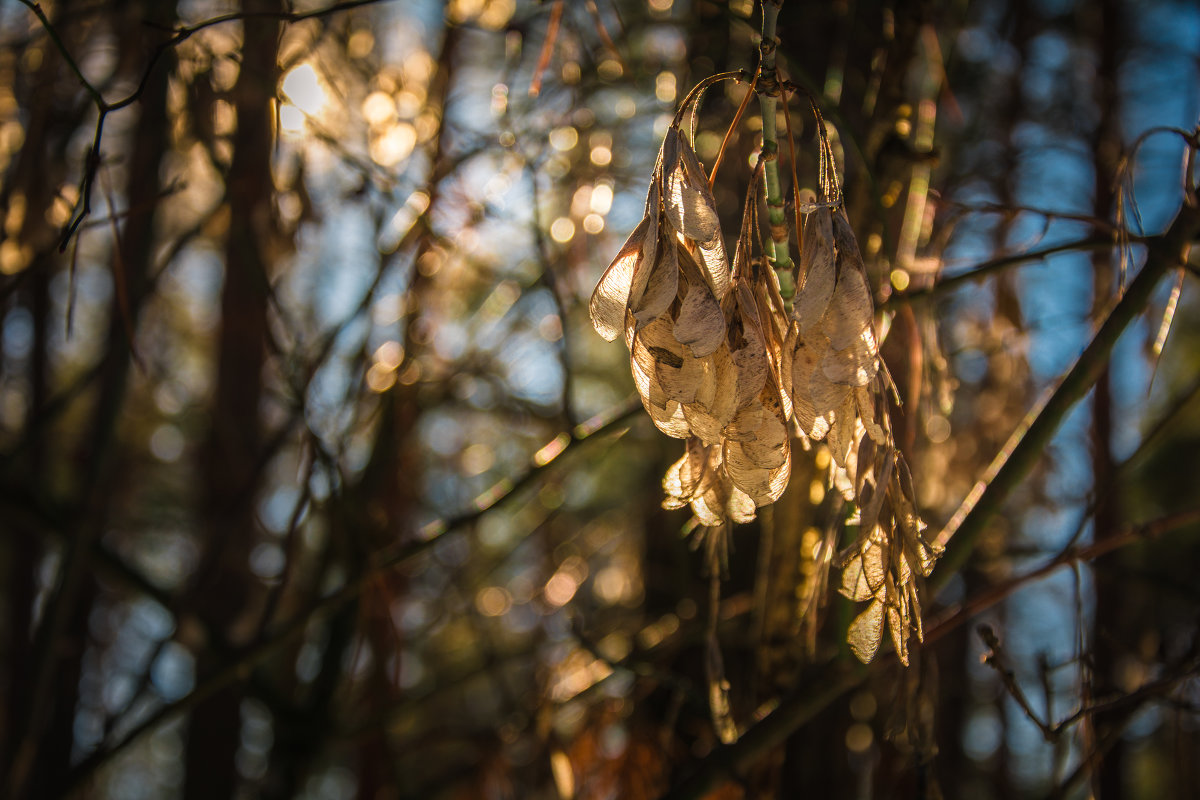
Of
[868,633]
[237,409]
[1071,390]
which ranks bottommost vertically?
[868,633]

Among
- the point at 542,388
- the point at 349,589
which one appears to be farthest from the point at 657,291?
the point at 542,388

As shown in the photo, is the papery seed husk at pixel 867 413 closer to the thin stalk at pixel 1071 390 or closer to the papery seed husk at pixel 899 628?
the papery seed husk at pixel 899 628

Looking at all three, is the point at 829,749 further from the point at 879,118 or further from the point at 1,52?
the point at 1,52

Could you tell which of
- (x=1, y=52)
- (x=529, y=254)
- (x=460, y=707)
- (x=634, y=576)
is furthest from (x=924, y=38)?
(x=460, y=707)

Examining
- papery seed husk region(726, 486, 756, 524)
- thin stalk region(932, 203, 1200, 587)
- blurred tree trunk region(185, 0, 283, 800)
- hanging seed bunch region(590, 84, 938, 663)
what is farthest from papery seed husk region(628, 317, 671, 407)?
blurred tree trunk region(185, 0, 283, 800)

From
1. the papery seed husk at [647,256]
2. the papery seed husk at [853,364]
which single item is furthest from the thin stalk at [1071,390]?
the papery seed husk at [647,256]

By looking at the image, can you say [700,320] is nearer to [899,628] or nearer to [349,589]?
[899,628]
